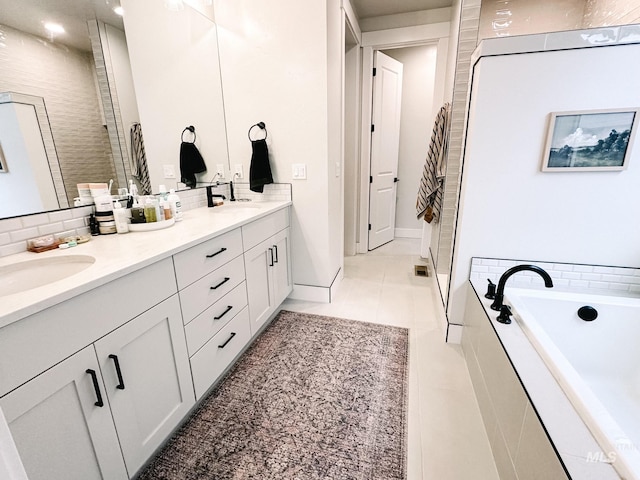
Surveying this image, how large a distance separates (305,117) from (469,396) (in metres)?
2.06

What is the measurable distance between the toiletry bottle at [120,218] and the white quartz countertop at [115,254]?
0.03 metres

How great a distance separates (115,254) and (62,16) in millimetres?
1150

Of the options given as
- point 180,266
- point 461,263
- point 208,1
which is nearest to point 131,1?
point 208,1

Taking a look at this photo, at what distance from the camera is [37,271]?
1166 mm

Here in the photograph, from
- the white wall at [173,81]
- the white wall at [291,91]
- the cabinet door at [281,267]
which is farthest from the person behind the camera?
the cabinet door at [281,267]

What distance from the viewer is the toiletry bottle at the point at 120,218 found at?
149 centimetres

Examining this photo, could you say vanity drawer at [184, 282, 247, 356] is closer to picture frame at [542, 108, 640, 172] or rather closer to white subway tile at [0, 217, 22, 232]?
white subway tile at [0, 217, 22, 232]

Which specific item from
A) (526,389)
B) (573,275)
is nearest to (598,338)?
(573,275)

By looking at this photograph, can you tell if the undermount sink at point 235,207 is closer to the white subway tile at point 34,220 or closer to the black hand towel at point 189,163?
the black hand towel at point 189,163

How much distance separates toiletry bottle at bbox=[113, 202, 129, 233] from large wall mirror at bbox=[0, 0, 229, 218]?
175 mm

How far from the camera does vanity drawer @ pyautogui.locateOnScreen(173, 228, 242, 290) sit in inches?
51.9

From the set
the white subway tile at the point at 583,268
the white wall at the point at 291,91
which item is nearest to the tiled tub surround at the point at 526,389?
the white subway tile at the point at 583,268

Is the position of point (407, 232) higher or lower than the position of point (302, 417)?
higher

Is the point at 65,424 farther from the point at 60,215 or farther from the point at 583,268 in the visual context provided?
the point at 583,268
